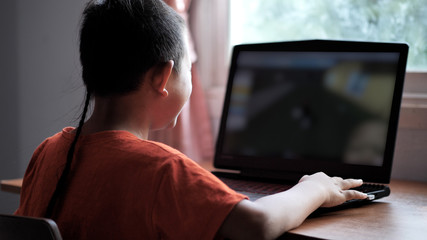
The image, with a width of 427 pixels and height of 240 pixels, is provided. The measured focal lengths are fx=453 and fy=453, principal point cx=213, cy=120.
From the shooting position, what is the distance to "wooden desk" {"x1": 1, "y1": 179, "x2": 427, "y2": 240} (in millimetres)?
714

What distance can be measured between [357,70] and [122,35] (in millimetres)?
629

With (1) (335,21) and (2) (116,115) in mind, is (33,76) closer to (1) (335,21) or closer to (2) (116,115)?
(2) (116,115)

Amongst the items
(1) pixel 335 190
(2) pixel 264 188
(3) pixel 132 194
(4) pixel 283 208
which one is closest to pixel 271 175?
(2) pixel 264 188

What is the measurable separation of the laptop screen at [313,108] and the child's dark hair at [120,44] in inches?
18.6

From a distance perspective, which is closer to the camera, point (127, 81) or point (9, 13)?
point (127, 81)

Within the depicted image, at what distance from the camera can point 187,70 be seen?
0.91 m

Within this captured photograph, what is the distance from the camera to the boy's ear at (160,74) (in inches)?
32.2

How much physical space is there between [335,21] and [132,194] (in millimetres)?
1097

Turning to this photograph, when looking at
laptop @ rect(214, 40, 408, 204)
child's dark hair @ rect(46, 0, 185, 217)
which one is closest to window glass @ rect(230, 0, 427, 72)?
laptop @ rect(214, 40, 408, 204)

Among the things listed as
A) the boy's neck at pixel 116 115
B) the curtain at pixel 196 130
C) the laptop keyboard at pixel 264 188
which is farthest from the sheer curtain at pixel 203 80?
the boy's neck at pixel 116 115

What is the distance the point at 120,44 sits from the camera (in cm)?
78

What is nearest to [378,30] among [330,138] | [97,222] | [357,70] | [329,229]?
[357,70]

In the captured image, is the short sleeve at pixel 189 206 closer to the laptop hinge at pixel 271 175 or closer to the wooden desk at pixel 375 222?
the wooden desk at pixel 375 222

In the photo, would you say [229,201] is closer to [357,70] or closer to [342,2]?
[357,70]
